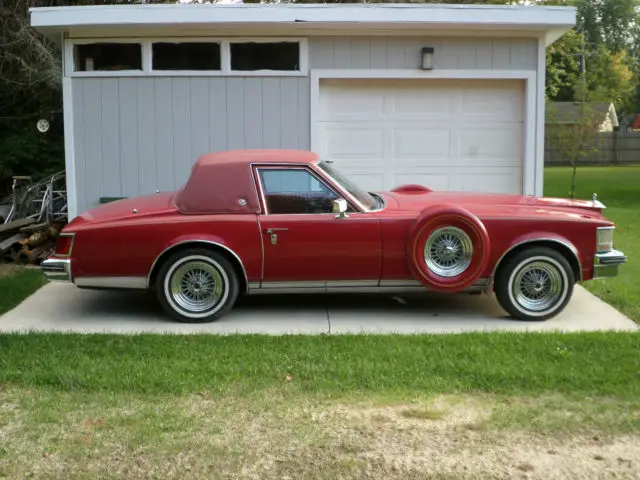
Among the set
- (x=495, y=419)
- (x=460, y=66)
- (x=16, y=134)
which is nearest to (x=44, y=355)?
(x=495, y=419)

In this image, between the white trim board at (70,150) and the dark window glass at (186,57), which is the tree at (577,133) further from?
the white trim board at (70,150)

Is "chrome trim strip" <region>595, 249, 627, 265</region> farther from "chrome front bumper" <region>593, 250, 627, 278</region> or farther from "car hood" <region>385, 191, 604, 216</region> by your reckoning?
"car hood" <region>385, 191, 604, 216</region>

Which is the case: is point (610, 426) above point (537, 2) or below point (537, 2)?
below

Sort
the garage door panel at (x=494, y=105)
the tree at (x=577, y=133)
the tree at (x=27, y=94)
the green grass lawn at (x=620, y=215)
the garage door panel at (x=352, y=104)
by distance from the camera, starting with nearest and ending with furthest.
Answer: the green grass lawn at (x=620, y=215)
the garage door panel at (x=352, y=104)
the garage door panel at (x=494, y=105)
the tree at (x=27, y=94)
the tree at (x=577, y=133)

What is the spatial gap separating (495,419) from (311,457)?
1.23m

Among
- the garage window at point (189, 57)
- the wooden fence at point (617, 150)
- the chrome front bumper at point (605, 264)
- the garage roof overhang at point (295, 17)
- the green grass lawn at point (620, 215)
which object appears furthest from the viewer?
the wooden fence at point (617, 150)

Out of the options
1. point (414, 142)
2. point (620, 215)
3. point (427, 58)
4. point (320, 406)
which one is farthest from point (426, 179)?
point (620, 215)

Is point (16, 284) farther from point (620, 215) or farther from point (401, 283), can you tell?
point (620, 215)

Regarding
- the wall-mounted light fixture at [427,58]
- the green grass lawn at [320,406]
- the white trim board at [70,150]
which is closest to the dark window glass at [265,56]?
the wall-mounted light fixture at [427,58]

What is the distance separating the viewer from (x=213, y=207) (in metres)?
7.14

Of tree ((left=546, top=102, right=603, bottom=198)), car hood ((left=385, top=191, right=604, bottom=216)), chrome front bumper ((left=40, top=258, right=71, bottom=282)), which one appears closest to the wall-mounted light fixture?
car hood ((left=385, top=191, right=604, bottom=216))

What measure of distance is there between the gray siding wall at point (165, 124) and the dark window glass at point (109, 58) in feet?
0.62

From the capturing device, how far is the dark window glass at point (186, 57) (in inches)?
401

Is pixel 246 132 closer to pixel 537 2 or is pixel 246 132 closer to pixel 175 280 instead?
→ pixel 175 280
